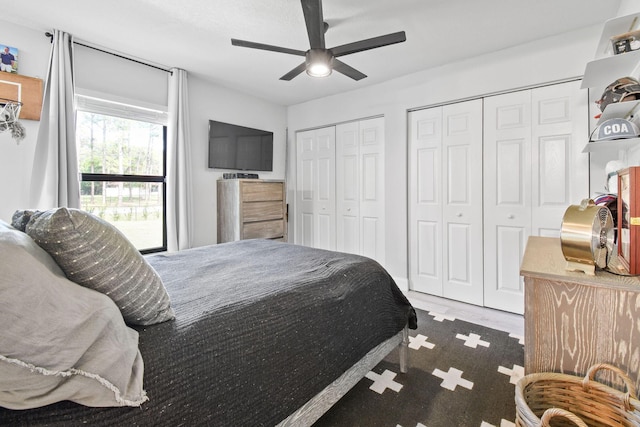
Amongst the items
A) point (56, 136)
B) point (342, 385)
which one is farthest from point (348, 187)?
point (56, 136)

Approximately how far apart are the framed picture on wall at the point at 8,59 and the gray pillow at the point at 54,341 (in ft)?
7.94

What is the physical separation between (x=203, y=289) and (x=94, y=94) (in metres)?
2.41

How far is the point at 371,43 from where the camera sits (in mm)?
1896

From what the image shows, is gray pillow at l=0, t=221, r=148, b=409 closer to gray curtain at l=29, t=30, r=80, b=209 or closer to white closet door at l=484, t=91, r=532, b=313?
gray curtain at l=29, t=30, r=80, b=209

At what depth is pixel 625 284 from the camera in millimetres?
889

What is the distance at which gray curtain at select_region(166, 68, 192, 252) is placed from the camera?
3.07 metres

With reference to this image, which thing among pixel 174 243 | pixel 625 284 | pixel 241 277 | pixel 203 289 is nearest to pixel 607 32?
pixel 625 284

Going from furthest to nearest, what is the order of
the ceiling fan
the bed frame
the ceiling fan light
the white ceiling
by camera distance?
the white ceiling, the ceiling fan light, the ceiling fan, the bed frame

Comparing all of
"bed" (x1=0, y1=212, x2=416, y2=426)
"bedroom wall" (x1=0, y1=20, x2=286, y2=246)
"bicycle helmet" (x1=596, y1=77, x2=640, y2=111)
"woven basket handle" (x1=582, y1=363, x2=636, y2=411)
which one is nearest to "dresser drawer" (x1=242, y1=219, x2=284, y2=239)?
"bedroom wall" (x1=0, y1=20, x2=286, y2=246)

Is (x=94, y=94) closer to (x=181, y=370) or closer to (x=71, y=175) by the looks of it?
(x=71, y=175)

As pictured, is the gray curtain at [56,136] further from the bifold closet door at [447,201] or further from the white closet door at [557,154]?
the white closet door at [557,154]

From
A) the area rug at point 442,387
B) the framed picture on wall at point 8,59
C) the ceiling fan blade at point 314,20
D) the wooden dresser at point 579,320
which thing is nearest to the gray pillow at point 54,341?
the area rug at point 442,387

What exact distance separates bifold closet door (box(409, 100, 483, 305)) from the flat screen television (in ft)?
6.34

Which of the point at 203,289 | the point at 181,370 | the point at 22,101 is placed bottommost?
the point at 181,370
